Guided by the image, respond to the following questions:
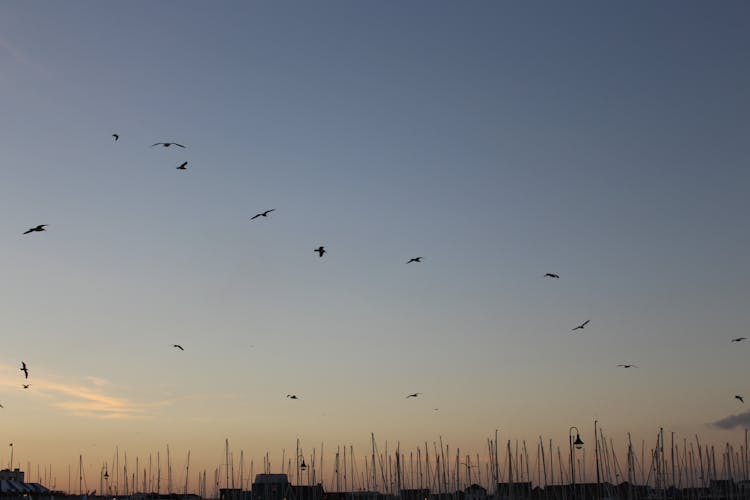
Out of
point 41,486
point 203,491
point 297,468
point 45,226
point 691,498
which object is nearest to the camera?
point 45,226

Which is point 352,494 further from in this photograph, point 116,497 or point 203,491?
point 116,497

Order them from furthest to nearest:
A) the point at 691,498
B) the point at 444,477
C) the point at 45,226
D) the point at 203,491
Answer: the point at 203,491
the point at 444,477
the point at 691,498
the point at 45,226

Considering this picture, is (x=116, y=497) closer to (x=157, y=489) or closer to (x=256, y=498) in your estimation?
(x=157, y=489)

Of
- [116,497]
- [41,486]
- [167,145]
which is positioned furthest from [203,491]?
[167,145]

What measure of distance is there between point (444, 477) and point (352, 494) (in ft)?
40.3

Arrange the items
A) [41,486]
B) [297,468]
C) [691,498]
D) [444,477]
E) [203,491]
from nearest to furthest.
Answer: [691,498], [444,477], [297,468], [203,491], [41,486]

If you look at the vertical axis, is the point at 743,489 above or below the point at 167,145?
below

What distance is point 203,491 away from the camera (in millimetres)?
126188

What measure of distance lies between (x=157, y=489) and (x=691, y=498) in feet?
244

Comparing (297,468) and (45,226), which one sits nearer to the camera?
(45,226)

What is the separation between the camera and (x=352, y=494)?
106688 mm

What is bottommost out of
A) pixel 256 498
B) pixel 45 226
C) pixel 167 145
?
pixel 256 498

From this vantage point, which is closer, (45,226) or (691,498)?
(45,226)

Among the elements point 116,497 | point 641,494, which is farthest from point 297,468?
point 641,494
